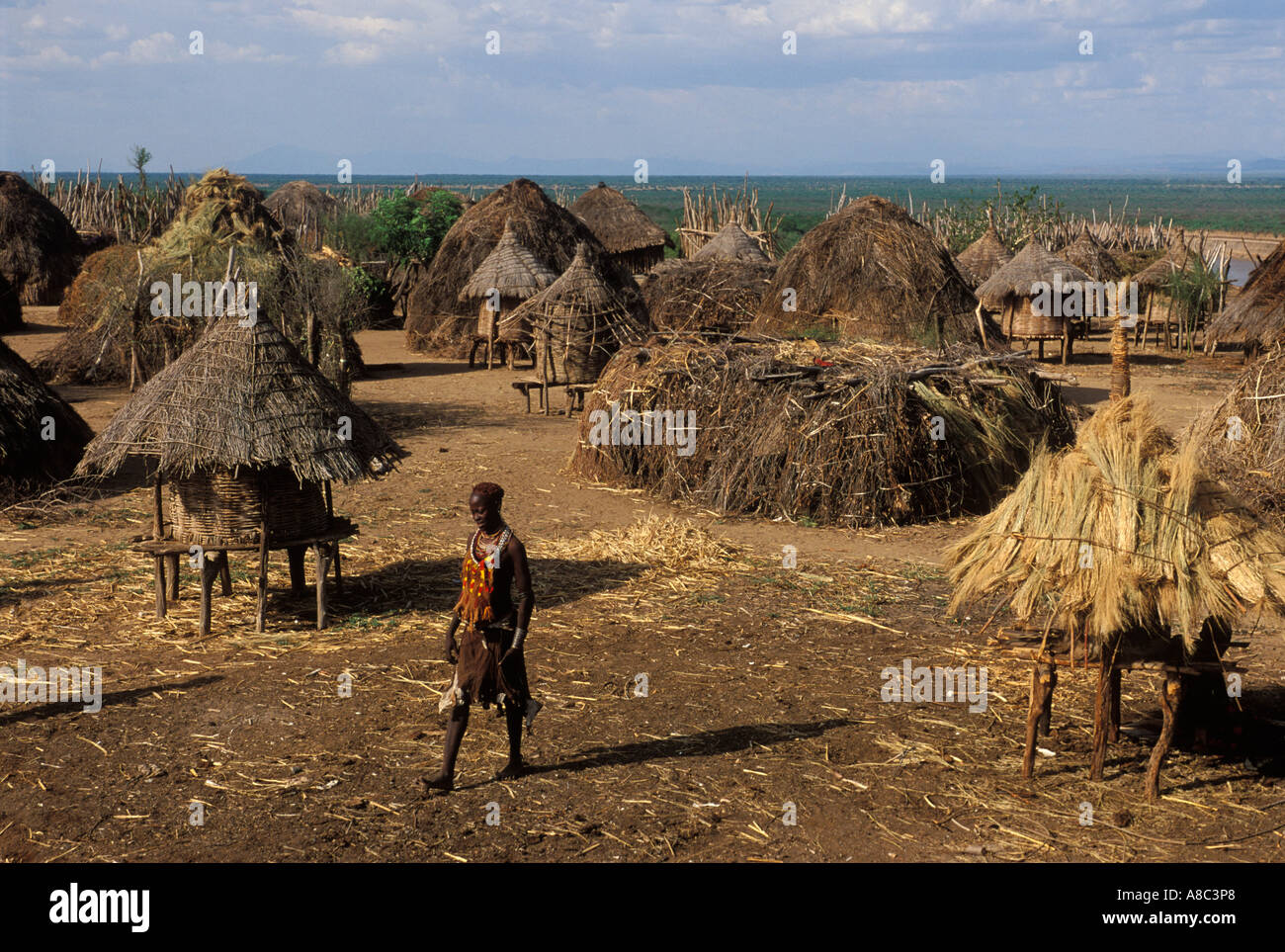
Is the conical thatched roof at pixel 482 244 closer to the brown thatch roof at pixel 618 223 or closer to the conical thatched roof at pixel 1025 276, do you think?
the brown thatch roof at pixel 618 223

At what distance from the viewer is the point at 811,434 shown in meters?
11.5

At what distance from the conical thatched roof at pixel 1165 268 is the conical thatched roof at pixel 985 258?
3.14 metres

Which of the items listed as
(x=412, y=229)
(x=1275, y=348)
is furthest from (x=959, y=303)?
(x=412, y=229)

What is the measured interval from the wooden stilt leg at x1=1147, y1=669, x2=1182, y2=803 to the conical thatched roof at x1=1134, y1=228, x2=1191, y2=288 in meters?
22.1

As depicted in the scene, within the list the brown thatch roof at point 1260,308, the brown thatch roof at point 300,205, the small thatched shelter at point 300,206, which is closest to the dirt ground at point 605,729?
the brown thatch roof at point 1260,308

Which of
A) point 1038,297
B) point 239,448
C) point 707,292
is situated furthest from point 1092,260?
point 239,448

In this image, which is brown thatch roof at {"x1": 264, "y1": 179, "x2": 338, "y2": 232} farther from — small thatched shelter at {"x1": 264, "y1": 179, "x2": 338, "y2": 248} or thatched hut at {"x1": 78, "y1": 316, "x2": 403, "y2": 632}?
thatched hut at {"x1": 78, "y1": 316, "x2": 403, "y2": 632}

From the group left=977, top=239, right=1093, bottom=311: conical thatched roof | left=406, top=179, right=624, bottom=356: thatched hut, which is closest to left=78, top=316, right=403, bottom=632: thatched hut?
left=406, top=179, right=624, bottom=356: thatched hut

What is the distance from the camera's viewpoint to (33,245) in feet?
95.1

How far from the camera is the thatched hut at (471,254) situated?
2377 centimetres

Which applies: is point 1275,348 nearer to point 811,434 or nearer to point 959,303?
point 811,434

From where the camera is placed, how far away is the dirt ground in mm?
5426

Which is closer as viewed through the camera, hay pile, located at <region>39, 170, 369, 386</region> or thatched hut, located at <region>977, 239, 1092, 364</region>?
hay pile, located at <region>39, 170, 369, 386</region>
